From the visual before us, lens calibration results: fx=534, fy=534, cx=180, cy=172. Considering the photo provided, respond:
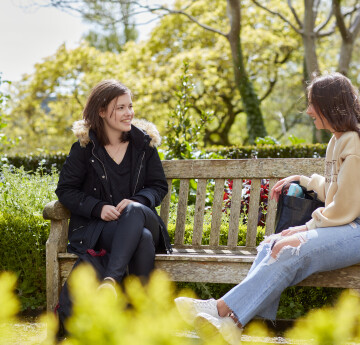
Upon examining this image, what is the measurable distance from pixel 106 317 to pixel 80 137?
2787 millimetres

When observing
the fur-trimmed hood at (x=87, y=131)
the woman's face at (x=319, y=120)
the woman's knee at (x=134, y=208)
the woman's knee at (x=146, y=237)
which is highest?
the woman's face at (x=319, y=120)

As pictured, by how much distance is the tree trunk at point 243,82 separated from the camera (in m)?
12.3

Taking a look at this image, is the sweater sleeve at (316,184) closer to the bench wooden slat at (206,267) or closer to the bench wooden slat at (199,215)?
the bench wooden slat at (206,267)

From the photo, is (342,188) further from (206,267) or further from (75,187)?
(75,187)

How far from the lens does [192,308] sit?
106 inches

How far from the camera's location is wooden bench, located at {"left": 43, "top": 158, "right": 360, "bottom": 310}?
3.13 metres

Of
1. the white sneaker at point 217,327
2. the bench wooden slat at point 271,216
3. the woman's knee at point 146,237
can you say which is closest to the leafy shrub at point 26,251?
the woman's knee at point 146,237

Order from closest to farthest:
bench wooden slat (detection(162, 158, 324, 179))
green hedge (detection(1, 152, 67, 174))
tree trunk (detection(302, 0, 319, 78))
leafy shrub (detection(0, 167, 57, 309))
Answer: bench wooden slat (detection(162, 158, 324, 179)) < leafy shrub (detection(0, 167, 57, 309)) < green hedge (detection(1, 152, 67, 174)) < tree trunk (detection(302, 0, 319, 78))

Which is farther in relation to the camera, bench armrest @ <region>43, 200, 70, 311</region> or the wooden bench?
bench armrest @ <region>43, 200, 70, 311</region>

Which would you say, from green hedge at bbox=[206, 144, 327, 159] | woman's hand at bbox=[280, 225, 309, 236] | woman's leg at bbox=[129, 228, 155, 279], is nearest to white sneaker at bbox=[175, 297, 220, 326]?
woman's leg at bbox=[129, 228, 155, 279]

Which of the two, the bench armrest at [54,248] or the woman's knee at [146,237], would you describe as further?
the bench armrest at [54,248]

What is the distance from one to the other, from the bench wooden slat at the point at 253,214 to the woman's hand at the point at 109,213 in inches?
38.7

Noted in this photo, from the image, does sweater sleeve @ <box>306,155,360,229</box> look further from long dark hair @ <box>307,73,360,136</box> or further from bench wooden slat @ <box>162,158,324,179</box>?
bench wooden slat @ <box>162,158,324,179</box>

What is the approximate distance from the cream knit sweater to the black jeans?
3.03 ft
